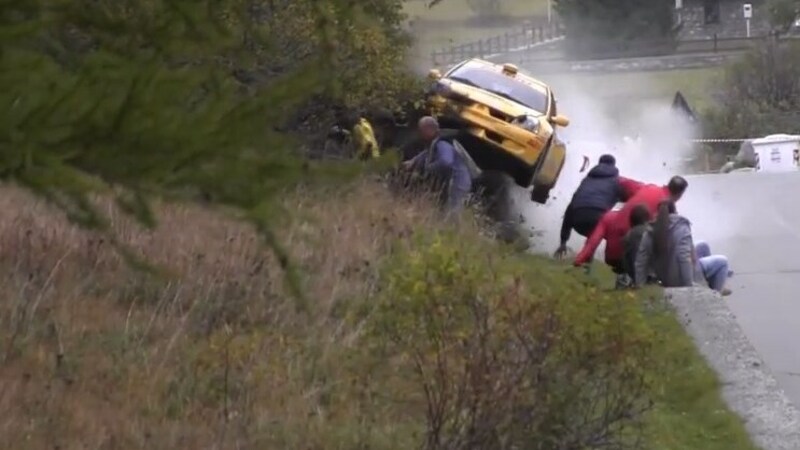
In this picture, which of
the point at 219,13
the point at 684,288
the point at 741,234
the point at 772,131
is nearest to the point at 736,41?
the point at 772,131

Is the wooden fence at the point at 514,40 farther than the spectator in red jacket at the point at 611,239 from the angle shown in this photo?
Yes

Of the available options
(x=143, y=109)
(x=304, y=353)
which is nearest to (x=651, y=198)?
(x=304, y=353)

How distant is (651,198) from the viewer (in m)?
14.5

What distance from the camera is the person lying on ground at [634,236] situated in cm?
1360

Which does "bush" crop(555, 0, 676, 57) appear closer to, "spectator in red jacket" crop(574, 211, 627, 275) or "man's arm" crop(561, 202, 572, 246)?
"man's arm" crop(561, 202, 572, 246)

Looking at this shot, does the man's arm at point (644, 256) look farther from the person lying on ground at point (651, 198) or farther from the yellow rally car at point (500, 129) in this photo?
the yellow rally car at point (500, 129)

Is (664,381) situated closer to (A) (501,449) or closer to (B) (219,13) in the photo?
(A) (501,449)

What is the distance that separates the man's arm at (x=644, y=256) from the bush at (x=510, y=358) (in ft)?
16.4

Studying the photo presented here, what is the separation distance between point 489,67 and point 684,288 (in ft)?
23.1

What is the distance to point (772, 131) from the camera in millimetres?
42719

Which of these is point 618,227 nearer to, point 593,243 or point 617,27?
point 593,243

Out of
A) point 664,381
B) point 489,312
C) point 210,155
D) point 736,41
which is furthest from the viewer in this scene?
point 736,41

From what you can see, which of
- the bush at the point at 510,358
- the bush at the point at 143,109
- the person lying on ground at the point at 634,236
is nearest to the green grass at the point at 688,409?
the bush at the point at 510,358

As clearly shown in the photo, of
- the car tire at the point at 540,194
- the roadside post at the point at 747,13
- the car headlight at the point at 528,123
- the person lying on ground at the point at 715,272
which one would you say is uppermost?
the car headlight at the point at 528,123
